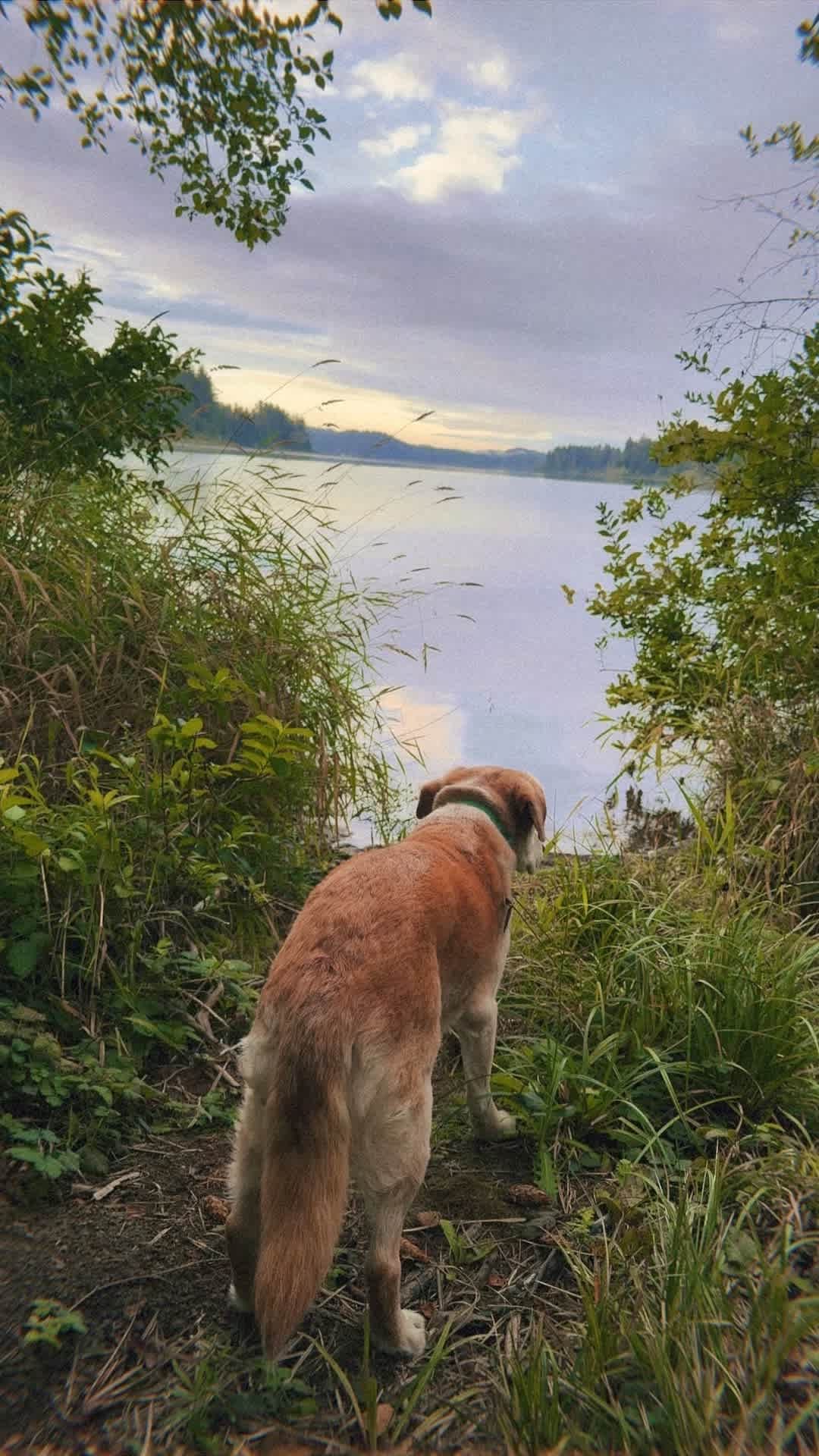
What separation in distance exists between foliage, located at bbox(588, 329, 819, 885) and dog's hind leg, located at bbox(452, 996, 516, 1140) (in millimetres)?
2159

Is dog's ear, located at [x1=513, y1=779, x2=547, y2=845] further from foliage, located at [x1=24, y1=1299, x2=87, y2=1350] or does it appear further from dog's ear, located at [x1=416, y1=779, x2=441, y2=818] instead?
foliage, located at [x1=24, y1=1299, x2=87, y2=1350]

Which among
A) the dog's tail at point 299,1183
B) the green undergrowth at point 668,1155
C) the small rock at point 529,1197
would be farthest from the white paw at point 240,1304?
the small rock at point 529,1197

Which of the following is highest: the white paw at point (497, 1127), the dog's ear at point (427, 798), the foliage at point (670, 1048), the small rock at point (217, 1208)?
the dog's ear at point (427, 798)

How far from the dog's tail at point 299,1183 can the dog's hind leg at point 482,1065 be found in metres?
0.98

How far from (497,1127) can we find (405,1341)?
0.88 meters

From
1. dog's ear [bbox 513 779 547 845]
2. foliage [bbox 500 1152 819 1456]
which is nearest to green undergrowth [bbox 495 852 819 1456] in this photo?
foliage [bbox 500 1152 819 1456]

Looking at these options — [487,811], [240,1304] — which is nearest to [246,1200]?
[240,1304]

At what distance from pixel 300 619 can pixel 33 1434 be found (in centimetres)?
349

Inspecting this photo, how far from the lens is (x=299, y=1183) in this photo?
2.06 m

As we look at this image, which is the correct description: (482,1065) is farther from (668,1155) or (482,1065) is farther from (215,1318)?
(215,1318)

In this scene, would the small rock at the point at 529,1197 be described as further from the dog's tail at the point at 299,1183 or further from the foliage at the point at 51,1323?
the foliage at the point at 51,1323

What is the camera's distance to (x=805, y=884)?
193 inches

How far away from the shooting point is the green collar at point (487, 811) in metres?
3.45

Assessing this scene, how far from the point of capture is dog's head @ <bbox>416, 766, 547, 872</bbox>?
3500 mm
